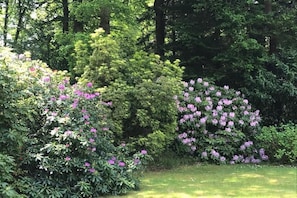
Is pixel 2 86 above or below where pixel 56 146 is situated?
above

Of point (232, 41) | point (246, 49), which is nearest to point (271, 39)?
point (232, 41)

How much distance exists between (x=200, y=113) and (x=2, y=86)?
222 inches

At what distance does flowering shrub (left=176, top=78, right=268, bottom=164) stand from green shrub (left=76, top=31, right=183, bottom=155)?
936 millimetres

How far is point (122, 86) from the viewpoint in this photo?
8.58 m

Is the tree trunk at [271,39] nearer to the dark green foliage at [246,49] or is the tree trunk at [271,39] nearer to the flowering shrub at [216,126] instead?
the dark green foliage at [246,49]

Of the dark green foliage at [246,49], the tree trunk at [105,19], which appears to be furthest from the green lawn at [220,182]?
the tree trunk at [105,19]

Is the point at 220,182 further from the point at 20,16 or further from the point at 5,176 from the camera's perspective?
the point at 20,16

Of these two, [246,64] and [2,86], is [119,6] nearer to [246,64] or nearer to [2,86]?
[246,64]

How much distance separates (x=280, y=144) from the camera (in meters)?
9.85

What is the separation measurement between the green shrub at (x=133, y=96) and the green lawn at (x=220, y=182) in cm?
78

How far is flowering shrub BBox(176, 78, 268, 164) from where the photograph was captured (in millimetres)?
9828

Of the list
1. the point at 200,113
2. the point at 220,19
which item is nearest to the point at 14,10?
the point at 220,19

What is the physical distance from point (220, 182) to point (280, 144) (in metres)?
3.14

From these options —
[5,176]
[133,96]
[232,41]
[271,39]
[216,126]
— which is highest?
[271,39]
